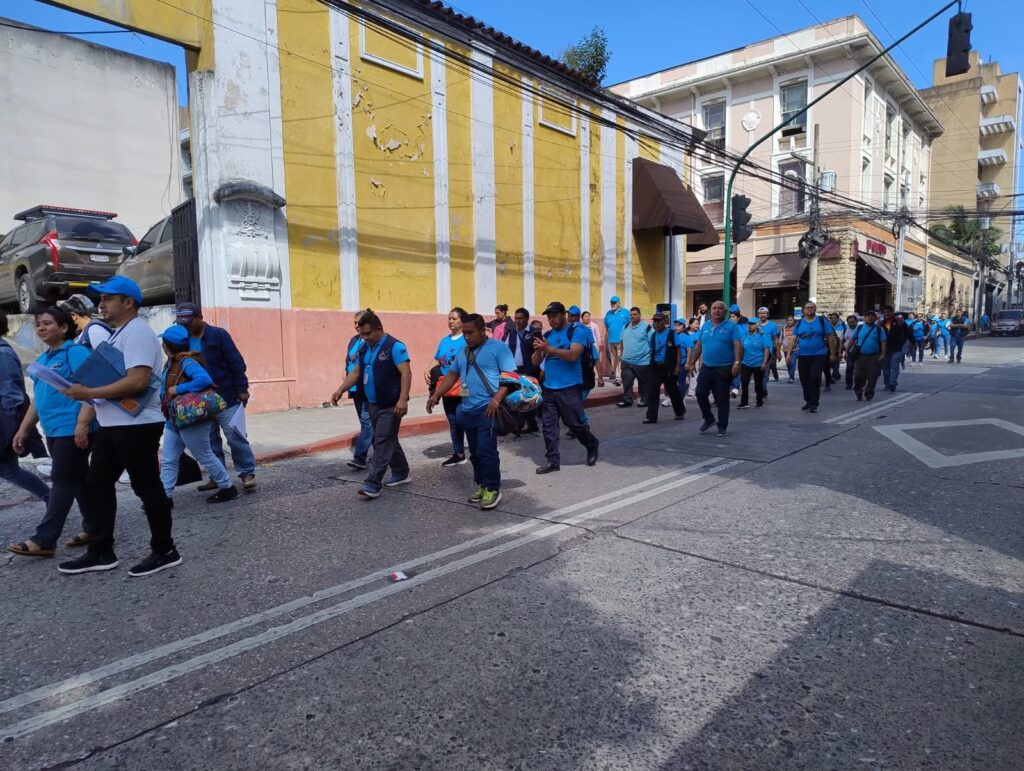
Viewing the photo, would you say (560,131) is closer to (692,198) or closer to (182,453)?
(692,198)

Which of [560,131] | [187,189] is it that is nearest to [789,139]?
[560,131]

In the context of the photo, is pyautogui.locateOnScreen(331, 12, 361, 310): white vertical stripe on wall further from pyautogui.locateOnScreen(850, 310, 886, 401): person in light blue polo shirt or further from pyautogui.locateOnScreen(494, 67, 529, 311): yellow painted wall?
pyautogui.locateOnScreen(850, 310, 886, 401): person in light blue polo shirt

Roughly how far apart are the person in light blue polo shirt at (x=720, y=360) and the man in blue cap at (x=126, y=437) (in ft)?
22.1

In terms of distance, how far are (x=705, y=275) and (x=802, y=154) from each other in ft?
22.4

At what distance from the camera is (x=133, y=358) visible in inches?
150

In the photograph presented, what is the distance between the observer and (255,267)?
33.2 feet

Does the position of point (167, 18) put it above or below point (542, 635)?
above

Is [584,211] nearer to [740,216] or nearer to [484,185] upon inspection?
[484,185]

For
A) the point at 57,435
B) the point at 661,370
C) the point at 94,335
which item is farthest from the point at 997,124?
the point at 57,435

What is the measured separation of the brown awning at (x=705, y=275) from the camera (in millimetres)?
31438

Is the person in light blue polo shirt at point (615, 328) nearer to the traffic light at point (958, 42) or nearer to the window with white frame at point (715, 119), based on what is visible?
the traffic light at point (958, 42)

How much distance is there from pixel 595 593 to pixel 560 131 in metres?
14.0

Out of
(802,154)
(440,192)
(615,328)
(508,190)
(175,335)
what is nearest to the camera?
(175,335)

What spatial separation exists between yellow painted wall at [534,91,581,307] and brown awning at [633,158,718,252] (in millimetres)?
2432
